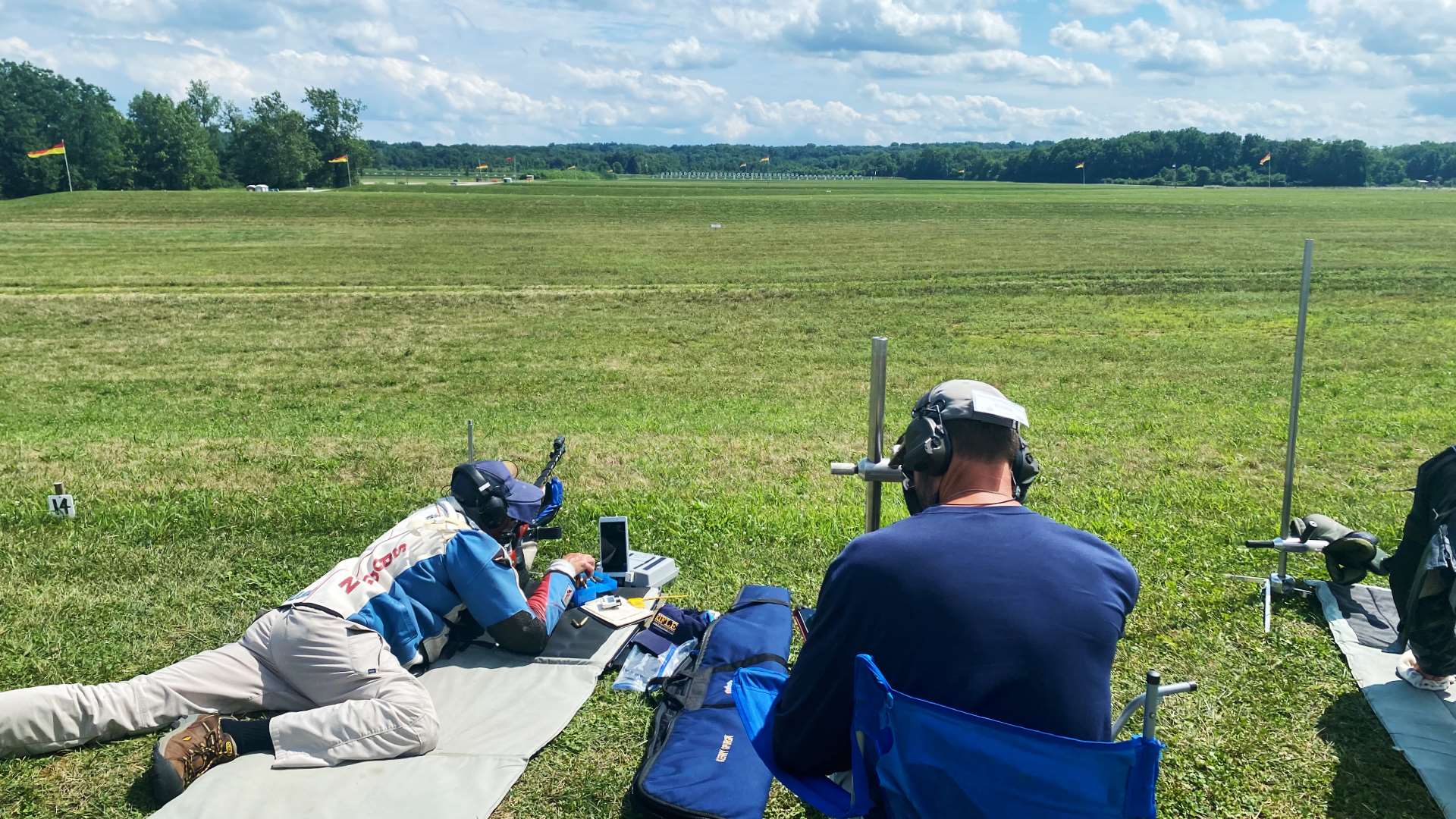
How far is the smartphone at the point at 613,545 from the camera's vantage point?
255 inches

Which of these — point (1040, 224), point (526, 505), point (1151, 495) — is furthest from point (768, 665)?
point (1040, 224)

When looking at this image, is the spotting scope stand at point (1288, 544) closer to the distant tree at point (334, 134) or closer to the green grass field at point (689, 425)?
the green grass field at point (689, 425)

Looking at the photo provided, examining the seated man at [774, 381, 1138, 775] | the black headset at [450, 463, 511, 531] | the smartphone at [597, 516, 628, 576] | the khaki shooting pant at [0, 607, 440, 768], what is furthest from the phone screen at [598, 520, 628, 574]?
the seated man at [774, 381, 1138, 775]

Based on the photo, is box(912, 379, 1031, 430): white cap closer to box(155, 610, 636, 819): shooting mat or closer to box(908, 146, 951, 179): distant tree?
box(155, 610, 636, 819): shooting mat

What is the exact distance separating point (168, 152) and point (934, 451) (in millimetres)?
116232

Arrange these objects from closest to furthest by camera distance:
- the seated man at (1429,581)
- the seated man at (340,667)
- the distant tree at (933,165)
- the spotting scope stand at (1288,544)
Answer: the seated man at (340,667)
the seated man at (1429,581)
the spotting scope stand at (1288,544)
the distant tree at (933,165)

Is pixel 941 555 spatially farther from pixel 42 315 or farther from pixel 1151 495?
pixel 42 315

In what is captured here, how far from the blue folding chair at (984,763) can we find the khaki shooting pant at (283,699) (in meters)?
2.65

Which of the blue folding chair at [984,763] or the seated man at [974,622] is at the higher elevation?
the seated man at [974,622]

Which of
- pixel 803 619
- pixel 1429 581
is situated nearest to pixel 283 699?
pixel 803 619

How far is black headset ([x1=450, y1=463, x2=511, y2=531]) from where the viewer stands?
205 inches

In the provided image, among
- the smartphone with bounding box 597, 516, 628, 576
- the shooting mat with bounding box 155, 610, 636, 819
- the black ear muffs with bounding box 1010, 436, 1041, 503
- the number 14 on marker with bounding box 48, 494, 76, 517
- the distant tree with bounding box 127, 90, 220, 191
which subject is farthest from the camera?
the distant tree with bounding box 127, 90, 220, 191

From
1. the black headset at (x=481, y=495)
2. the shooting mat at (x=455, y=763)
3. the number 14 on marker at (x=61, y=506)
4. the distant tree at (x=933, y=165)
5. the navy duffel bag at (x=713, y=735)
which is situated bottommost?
the shooting mat at (x=455, y=763)

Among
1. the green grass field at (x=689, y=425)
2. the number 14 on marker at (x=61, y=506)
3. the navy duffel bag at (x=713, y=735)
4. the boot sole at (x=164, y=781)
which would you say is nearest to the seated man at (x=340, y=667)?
the boot sole at (x=164, y=781)
